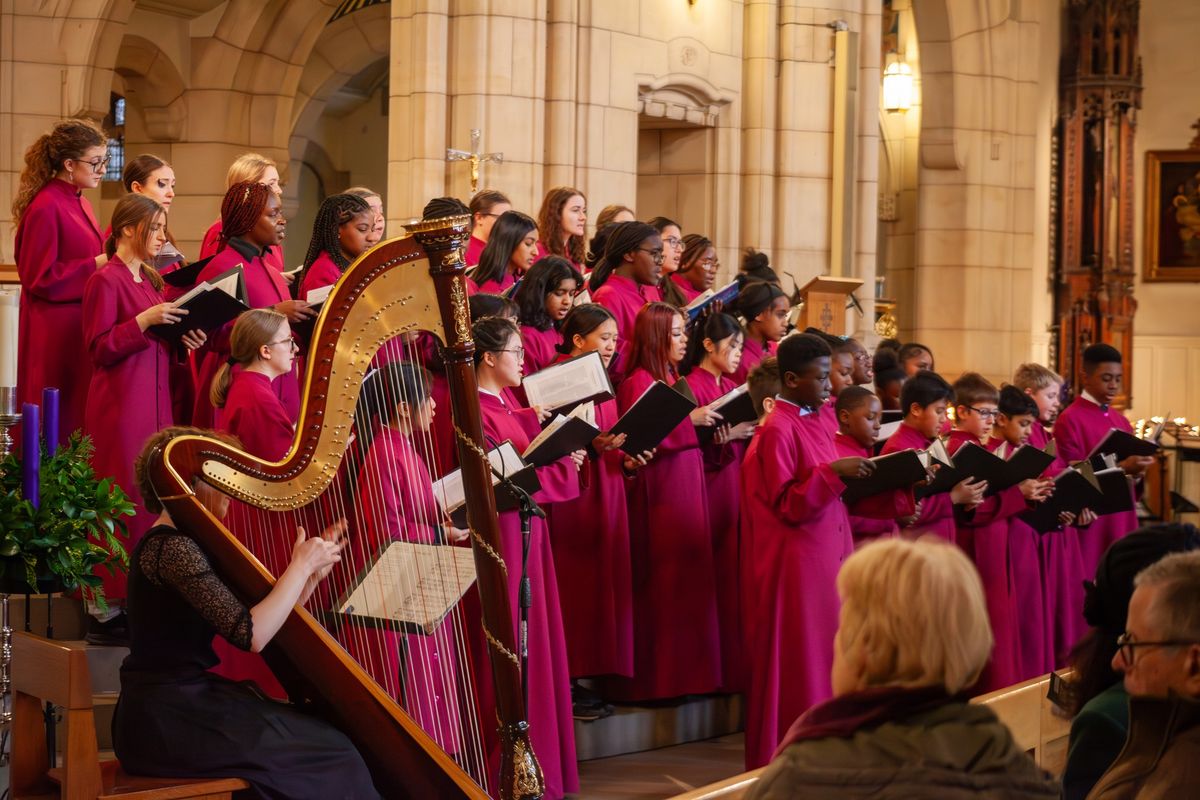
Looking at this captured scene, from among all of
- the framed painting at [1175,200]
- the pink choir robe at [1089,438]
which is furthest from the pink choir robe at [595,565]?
the framed painting at [1175,200]

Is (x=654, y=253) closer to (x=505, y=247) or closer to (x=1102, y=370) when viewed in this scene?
(x=505, y=247)

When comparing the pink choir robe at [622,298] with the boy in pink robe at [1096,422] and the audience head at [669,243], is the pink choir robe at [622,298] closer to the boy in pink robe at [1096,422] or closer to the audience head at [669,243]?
the audience head at [669,243]

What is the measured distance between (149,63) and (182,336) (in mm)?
11048

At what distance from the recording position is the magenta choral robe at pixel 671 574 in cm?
628

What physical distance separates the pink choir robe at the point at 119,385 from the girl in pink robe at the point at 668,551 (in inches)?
69.7

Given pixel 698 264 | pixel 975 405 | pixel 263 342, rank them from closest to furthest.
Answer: pixel 263 342
pixel 975 405
pixel 698 264

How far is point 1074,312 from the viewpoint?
17.9 metres

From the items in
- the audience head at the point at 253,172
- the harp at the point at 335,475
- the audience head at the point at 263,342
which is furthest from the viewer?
the audience head at the point at 253,172

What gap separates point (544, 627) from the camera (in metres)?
5.23

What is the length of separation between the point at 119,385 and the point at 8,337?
1.19 m

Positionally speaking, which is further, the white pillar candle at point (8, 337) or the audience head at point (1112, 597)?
the white pillar candle at point (8, 337)

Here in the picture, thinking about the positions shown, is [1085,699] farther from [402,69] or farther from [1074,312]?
[1074,312]

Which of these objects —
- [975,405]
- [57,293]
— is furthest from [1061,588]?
[57,293]

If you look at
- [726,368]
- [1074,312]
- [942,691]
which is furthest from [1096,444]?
[1074,312]
